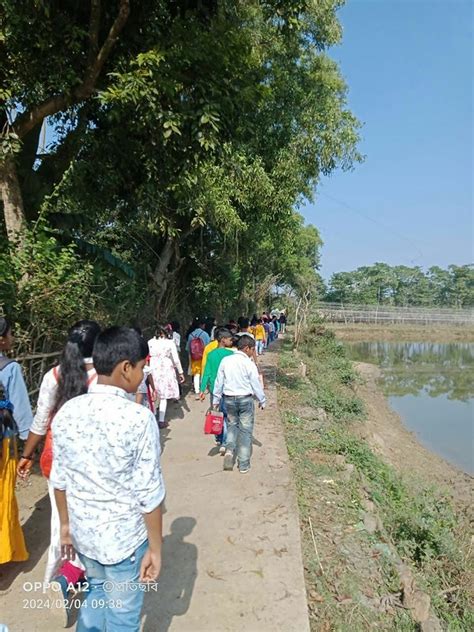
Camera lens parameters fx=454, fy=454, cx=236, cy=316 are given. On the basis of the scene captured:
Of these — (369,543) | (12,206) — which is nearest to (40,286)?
(12,206)

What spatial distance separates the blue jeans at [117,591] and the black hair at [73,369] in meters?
1.03

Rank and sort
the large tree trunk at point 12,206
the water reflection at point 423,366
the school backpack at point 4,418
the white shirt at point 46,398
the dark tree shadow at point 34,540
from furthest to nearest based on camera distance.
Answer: the water reflection at point 423,366 < the large tree trunk at point 12,206 < the dark tree shadow at point 34,540 < the school backpack at point 4,418 < the white shirt at point 46,398

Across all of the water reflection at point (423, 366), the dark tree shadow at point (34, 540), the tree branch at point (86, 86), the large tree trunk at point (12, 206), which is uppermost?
the tree branch at point (86, 86)

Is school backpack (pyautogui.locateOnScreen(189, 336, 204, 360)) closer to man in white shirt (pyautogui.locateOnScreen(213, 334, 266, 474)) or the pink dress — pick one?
the pink dress

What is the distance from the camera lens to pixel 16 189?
5.45 metres

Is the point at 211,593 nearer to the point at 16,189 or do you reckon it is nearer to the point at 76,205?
the point at 16,189

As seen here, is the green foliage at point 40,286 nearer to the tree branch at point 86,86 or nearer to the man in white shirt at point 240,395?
the tree branch at point 86,86

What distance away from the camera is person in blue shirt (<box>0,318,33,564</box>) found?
320 centimetres

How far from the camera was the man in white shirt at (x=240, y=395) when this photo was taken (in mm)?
5328

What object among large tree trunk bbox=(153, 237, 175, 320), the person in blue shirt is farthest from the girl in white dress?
large tree trunk bbox=(153, 237, 175, 320)

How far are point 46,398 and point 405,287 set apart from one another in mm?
66782

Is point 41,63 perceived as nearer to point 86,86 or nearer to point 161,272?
point 86,86

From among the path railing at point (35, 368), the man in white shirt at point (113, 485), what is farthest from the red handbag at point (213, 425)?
the man in white shirt at point (113, 485)

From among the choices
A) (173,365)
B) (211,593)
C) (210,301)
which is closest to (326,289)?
(210,301)
